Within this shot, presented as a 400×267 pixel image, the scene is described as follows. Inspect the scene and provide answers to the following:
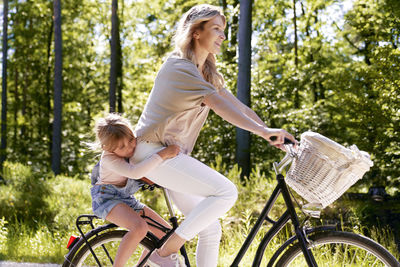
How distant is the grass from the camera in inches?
203

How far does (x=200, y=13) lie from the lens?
8.86ft

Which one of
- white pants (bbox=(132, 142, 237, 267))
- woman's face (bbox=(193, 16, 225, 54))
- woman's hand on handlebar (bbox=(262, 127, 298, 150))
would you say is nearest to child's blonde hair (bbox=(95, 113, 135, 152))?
white pants (bbox=(132, 142, 237, 267))

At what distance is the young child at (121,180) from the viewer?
266 centimetres

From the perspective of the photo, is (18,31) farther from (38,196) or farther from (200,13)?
(200,13)

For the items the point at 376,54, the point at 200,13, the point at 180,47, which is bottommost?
the point at 376,54

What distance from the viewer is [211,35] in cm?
272

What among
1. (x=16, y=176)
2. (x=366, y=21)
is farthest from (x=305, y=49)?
(x=16, y=176)

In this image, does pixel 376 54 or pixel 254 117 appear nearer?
pixel 254 117

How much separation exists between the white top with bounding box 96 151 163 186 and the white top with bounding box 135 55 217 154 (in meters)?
0.16

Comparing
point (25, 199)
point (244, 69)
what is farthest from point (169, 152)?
point (244, 69)

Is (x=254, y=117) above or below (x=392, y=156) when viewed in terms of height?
above

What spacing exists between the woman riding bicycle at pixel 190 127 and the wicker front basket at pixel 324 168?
0.53 ft

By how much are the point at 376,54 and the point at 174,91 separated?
5131 millimetres

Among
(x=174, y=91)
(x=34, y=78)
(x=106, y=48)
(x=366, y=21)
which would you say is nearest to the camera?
(x=174, y=91)
